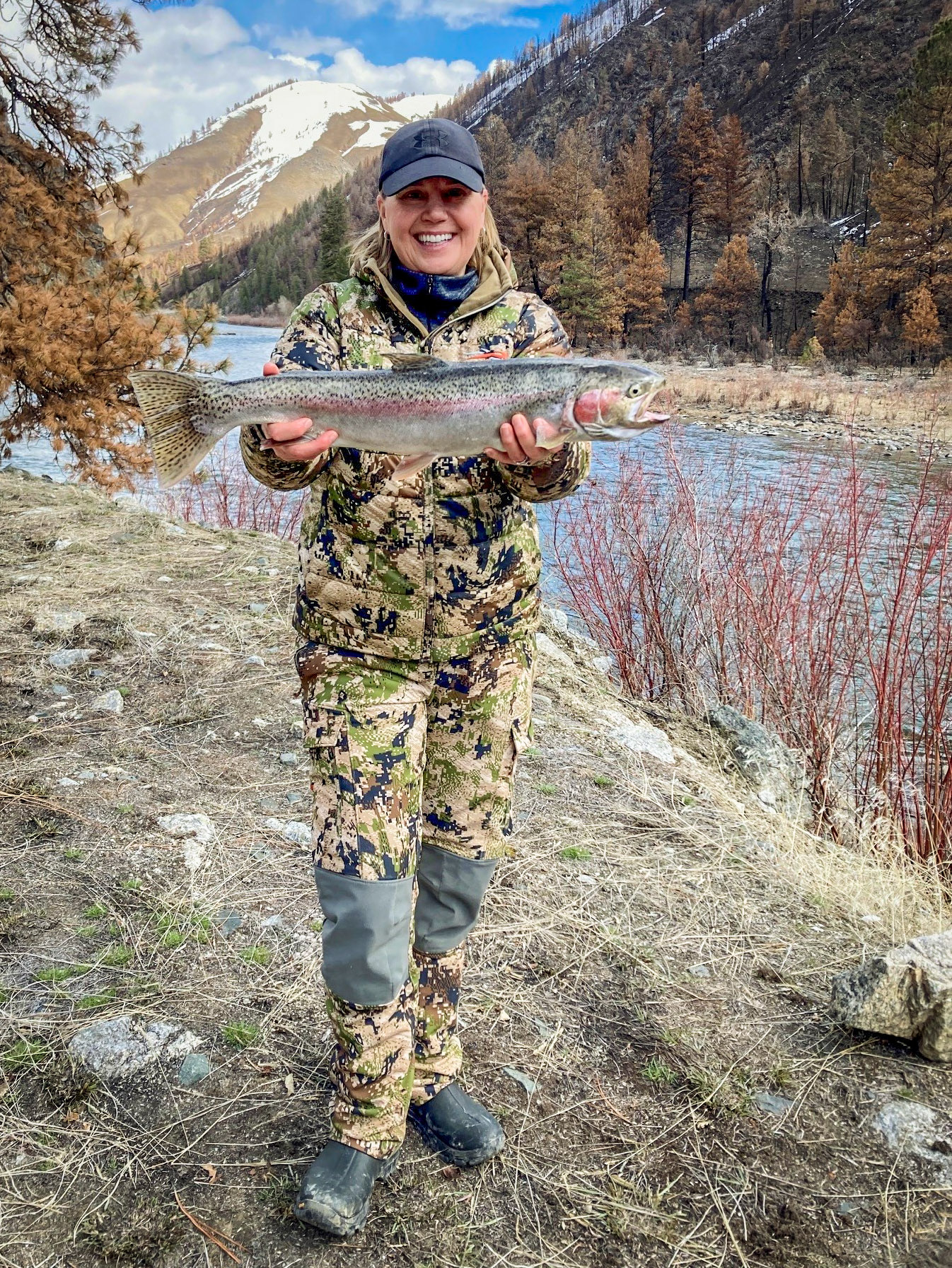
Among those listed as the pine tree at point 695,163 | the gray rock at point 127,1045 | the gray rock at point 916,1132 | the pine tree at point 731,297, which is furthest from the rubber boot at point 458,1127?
the pine tree at point 695,163

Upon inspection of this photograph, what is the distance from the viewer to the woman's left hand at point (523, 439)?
2279 mm

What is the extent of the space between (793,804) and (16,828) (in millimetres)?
5195

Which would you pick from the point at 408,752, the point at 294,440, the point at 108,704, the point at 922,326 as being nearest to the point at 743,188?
the point at 922,326

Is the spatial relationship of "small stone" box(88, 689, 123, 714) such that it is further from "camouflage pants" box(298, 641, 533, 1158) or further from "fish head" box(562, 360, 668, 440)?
"fish head" box(562, 360, 668, 440)

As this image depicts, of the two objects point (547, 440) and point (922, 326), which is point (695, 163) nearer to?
point (922, 326)

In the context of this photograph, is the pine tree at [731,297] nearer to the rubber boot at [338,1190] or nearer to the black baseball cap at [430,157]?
the black baseball cap at [430,157]

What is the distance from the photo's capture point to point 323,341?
98.3 inches

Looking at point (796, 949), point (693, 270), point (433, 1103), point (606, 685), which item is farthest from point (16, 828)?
point (693, 270)

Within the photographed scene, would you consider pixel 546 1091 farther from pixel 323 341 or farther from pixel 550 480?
pixel 323 341

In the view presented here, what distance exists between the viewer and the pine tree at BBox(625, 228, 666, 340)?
5647cm

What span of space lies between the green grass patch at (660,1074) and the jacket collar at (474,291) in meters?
2.63

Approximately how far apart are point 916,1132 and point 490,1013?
1.51 metres

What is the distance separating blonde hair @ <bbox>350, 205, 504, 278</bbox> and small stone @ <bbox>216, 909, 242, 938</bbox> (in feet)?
8.65

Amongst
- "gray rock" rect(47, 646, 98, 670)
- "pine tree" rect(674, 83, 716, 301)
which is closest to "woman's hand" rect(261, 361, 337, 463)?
"gray rock" rect(47, 646, 98, 670)
